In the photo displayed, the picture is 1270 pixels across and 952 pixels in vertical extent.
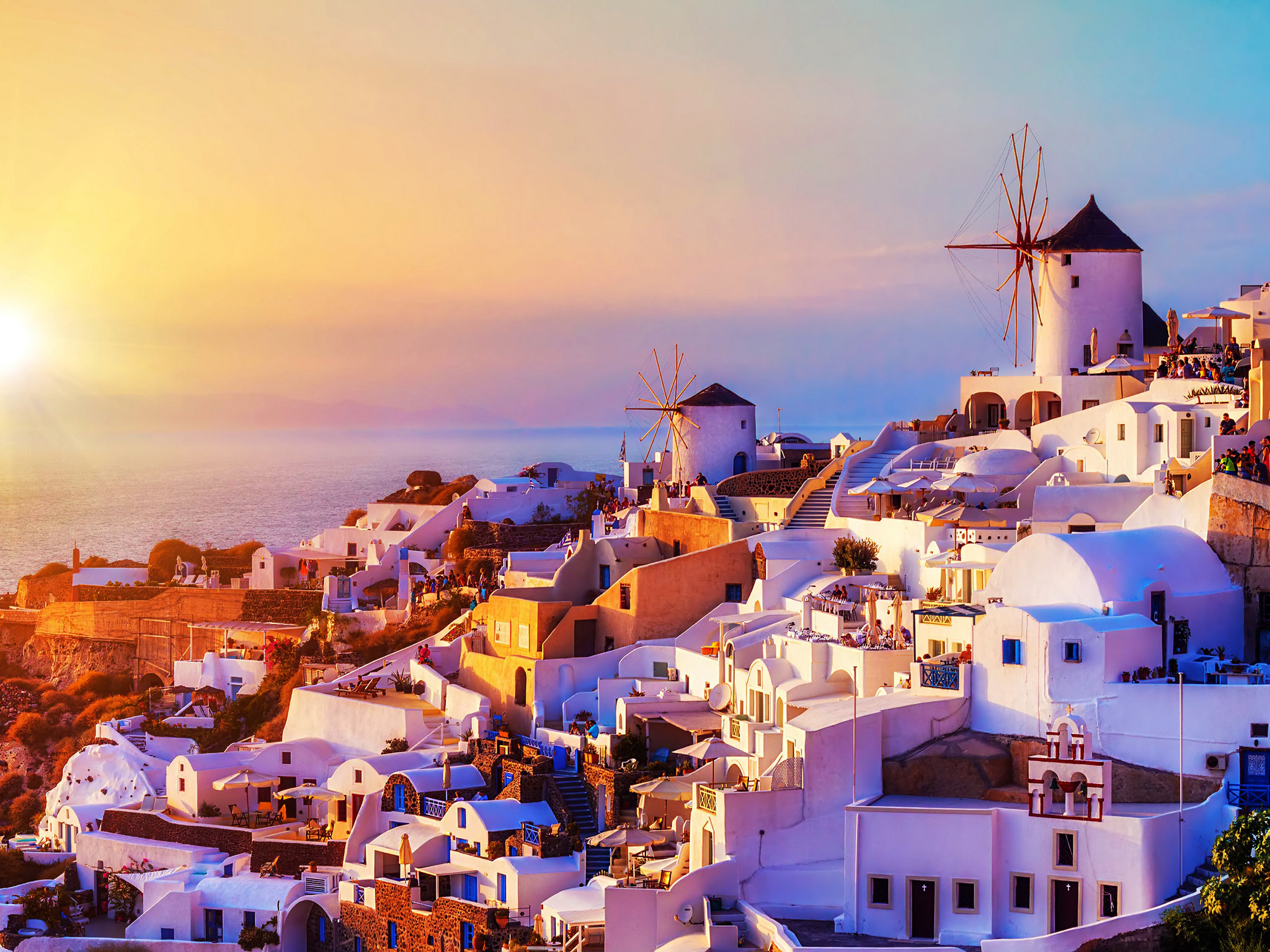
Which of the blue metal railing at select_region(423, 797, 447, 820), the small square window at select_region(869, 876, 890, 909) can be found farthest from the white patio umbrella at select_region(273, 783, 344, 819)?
the small square window at select_region(869, 876, 890, 909)

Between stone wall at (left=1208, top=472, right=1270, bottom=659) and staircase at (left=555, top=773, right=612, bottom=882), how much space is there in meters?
9.96

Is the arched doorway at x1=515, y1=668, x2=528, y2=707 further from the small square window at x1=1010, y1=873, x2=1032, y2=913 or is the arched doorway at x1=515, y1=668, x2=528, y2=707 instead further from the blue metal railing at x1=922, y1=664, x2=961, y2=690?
the small square window at x1=1010, y1=873, x2=1032, y2=913

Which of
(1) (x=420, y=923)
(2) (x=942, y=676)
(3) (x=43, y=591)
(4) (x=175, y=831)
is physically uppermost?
(2) (x=942, y=676)

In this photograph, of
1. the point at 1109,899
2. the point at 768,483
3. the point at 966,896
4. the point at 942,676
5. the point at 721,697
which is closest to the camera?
the point at 1109,899

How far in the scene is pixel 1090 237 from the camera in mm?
36969

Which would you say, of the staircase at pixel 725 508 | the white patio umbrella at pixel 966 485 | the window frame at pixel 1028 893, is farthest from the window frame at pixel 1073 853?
the staircase at pixel 725 508

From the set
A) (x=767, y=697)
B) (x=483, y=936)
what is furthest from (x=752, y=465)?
(x=483, y=936)

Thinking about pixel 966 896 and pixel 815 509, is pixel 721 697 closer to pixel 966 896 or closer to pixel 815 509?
pixel 815 509

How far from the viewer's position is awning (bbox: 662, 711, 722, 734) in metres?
28.4

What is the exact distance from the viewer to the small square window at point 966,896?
21266 millimetres

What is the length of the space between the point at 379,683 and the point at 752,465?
1094 cm

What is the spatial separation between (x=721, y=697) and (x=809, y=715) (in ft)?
16.2

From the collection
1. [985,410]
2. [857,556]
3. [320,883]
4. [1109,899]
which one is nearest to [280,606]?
[320,883]

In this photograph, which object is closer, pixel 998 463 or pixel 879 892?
pixel 879 892
